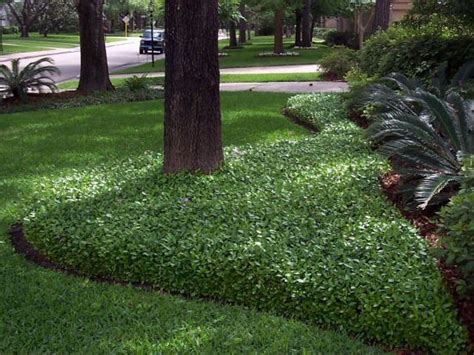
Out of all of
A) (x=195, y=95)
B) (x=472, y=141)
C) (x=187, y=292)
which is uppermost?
(x=195, y=95)

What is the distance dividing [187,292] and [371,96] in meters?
4.14

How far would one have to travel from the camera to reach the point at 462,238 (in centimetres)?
372

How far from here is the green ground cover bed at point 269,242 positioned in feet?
12.2

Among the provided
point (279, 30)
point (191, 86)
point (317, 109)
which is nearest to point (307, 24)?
point (279, 30)

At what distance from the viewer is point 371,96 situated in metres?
7.52

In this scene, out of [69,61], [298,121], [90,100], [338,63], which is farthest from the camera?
[69,61]

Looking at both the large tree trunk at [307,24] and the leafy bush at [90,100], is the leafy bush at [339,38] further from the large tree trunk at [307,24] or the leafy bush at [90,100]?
the leafy bush at [90,100]

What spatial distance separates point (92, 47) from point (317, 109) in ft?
22.2

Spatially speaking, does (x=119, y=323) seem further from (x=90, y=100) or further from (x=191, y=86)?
(x=90, y=100)

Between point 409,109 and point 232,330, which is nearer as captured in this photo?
point 232,330

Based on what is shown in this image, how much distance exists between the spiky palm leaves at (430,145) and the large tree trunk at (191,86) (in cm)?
166

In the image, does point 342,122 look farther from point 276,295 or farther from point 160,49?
point 160,49

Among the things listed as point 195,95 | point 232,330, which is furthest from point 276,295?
point 195,95

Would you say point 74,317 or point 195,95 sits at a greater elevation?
point 195,95
